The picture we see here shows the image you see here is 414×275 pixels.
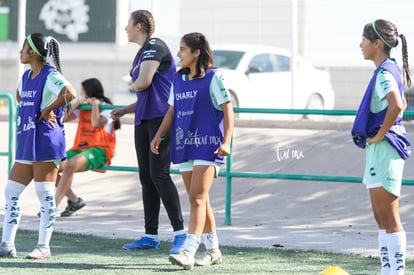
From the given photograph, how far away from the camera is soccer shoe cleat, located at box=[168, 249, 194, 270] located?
7357 mm

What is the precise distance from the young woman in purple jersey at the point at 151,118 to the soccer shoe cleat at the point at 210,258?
1.30 ft

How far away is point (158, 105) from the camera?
8492 mm

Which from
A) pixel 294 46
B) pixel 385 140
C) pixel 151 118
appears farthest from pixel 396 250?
pixel 294 46

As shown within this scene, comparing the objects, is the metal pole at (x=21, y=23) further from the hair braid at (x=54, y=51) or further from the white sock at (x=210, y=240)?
the white sock at (x=210, y=240)

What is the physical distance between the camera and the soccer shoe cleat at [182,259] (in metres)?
7.36

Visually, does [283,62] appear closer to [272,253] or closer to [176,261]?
[272,253]

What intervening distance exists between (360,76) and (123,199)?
540cm

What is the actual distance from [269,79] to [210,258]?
10034 millimetres

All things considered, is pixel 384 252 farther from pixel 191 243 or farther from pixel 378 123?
pixel 191 243

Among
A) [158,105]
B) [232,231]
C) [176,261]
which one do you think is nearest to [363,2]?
[232,231]

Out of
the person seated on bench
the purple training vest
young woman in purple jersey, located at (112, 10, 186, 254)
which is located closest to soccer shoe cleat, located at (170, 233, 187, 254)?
young woman in purple jersey, located at (112, 10, 186, 254)

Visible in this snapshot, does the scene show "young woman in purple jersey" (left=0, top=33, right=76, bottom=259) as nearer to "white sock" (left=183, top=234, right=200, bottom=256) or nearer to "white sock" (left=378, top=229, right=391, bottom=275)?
"white sock" (left=183, top=234, right=200, bottom=256)

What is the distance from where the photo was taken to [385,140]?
6492mm

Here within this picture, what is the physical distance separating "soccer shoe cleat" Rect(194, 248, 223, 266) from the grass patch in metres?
0.06
